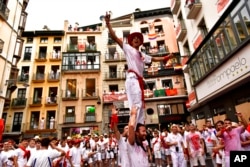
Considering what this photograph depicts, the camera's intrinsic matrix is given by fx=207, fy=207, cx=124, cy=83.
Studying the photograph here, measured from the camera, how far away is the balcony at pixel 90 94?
29198 millimetres

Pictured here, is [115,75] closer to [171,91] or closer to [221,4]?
[171,91]

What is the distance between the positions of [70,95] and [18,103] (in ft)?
23.4

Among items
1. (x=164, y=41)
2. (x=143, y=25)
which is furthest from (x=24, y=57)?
(x=164, y=41)

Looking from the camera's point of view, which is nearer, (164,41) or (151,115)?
(151,115)

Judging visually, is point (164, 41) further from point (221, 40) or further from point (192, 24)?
point (221, 40)

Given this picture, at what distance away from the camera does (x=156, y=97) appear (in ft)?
91.6

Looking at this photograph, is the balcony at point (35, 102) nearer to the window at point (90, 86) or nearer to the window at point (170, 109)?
the window at point (90, 86)

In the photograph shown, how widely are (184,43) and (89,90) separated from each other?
52.6 ft

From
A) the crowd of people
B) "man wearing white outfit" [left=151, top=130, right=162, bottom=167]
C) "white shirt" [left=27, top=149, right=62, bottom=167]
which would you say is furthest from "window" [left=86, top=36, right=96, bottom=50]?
"white shirt" [left=27, top=149, right=62, bottom=167]

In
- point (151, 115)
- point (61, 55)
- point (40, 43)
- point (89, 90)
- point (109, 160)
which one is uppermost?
point (40, 43)

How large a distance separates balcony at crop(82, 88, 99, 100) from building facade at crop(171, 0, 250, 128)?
14483mm

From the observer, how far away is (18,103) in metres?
28.8

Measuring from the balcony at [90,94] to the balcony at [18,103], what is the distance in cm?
820

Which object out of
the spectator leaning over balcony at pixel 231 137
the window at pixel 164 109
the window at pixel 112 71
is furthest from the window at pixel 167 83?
the spectator leaning over balcony at pixel 231 137
